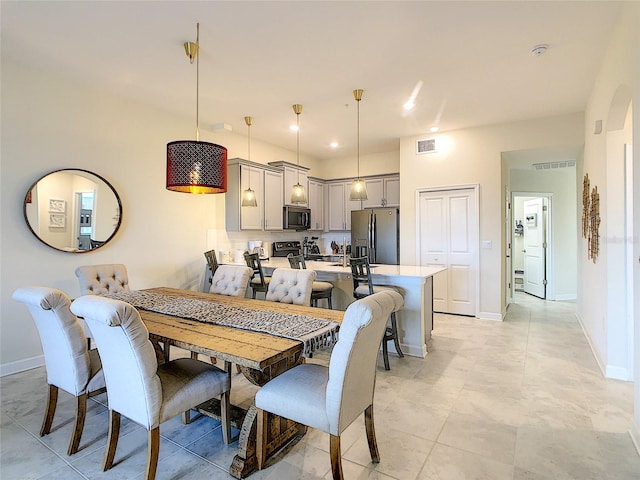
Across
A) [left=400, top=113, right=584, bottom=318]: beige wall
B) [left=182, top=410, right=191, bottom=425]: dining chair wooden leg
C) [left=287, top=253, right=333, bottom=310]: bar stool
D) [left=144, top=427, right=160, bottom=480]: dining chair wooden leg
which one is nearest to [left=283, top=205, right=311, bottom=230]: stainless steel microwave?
[left=400, top=113, right=584, bottom=318]: beige wall

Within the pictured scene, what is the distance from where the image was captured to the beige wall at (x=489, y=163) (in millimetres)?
4703

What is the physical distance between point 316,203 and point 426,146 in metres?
2.37

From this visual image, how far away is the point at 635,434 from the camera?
2094 mm

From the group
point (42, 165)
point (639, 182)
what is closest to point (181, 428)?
point (42, 165)

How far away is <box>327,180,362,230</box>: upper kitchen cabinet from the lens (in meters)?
6.87

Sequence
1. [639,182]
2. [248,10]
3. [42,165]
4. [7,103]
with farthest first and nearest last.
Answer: [42,165] < [7,103] < [248,10] < [639,182]

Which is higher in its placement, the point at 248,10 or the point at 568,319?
the point at 248,10

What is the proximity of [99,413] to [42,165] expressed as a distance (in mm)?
2477

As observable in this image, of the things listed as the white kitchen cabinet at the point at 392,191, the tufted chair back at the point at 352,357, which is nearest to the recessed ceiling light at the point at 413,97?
the white kitchen cabinet at the point at 392,191

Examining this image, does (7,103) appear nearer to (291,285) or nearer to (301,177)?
(291,285)

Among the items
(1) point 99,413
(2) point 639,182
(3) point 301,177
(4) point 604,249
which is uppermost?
(3) point 301,177

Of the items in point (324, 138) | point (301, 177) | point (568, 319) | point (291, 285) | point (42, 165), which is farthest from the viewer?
point (301, 177)

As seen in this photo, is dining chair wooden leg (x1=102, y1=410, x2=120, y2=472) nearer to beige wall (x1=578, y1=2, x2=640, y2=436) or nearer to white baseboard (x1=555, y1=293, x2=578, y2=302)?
beige wall (x1=578, y1=2, x2=640, y2=436)

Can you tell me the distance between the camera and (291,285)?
9.69 ft
